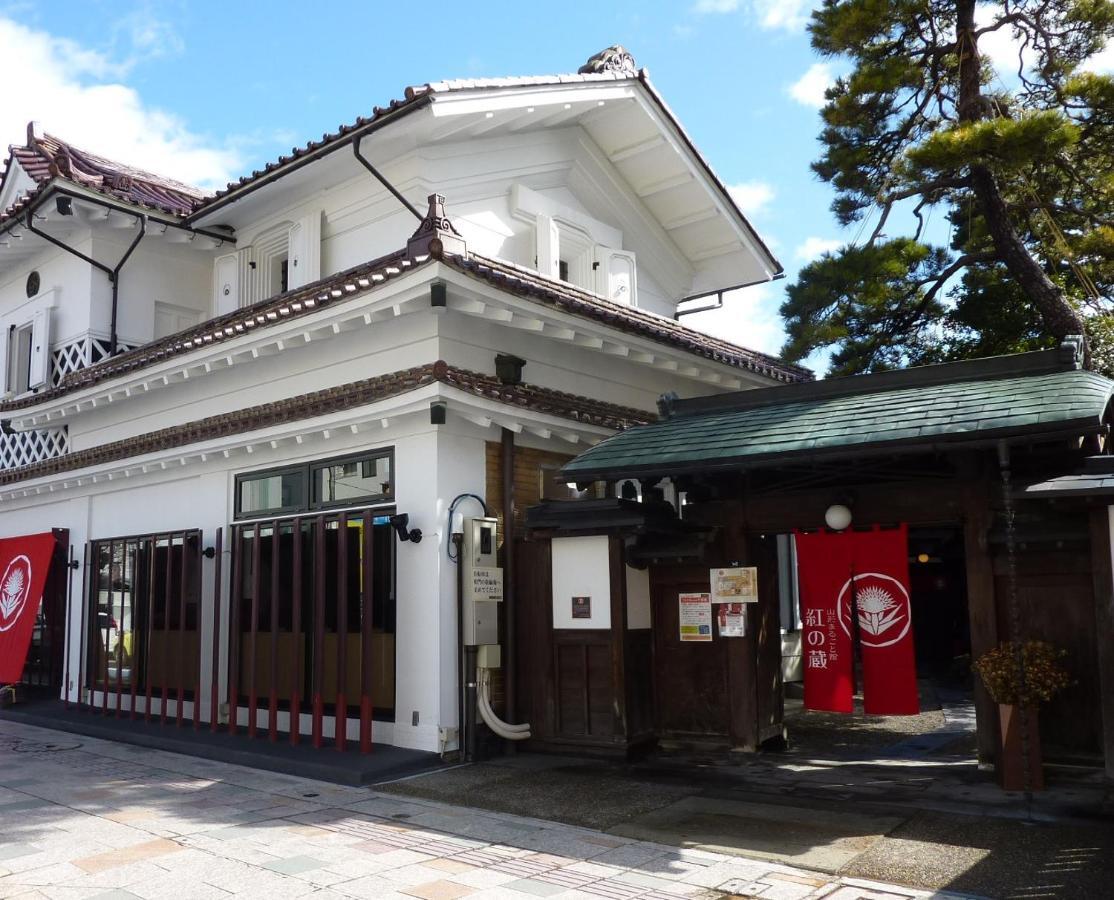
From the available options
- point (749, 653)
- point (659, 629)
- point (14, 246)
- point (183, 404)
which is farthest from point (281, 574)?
point (14, 246)

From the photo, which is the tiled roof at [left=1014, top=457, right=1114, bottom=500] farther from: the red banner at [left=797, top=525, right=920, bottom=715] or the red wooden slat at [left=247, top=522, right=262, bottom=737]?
the red wooden slat at [left=247, top=522, right=262, bottom=737]

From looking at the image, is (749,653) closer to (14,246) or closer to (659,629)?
(659,629)

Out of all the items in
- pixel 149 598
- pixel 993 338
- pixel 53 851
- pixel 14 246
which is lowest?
pixel 53 851

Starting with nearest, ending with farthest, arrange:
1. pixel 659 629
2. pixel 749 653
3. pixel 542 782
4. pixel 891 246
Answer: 1. pixel 542 782
2. pixel 749 653
3. pixel 659 629
4. pixel 891 246

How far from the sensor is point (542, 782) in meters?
8.63

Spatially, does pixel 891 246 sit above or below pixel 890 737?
above

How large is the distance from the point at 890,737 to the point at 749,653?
110 inches

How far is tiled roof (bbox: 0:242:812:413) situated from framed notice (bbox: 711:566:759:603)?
342cm

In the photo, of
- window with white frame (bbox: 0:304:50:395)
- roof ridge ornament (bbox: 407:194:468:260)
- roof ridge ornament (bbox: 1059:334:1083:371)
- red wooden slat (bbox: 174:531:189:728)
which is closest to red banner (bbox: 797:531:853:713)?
roof ridge ornament (bbox: 1059:334:1083:371)

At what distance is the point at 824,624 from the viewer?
9086 mm

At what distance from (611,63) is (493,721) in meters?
9.70

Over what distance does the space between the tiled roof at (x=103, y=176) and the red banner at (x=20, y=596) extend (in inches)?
221

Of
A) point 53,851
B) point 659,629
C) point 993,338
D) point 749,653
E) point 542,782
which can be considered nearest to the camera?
Result: point 53,851

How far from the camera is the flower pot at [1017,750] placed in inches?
294
